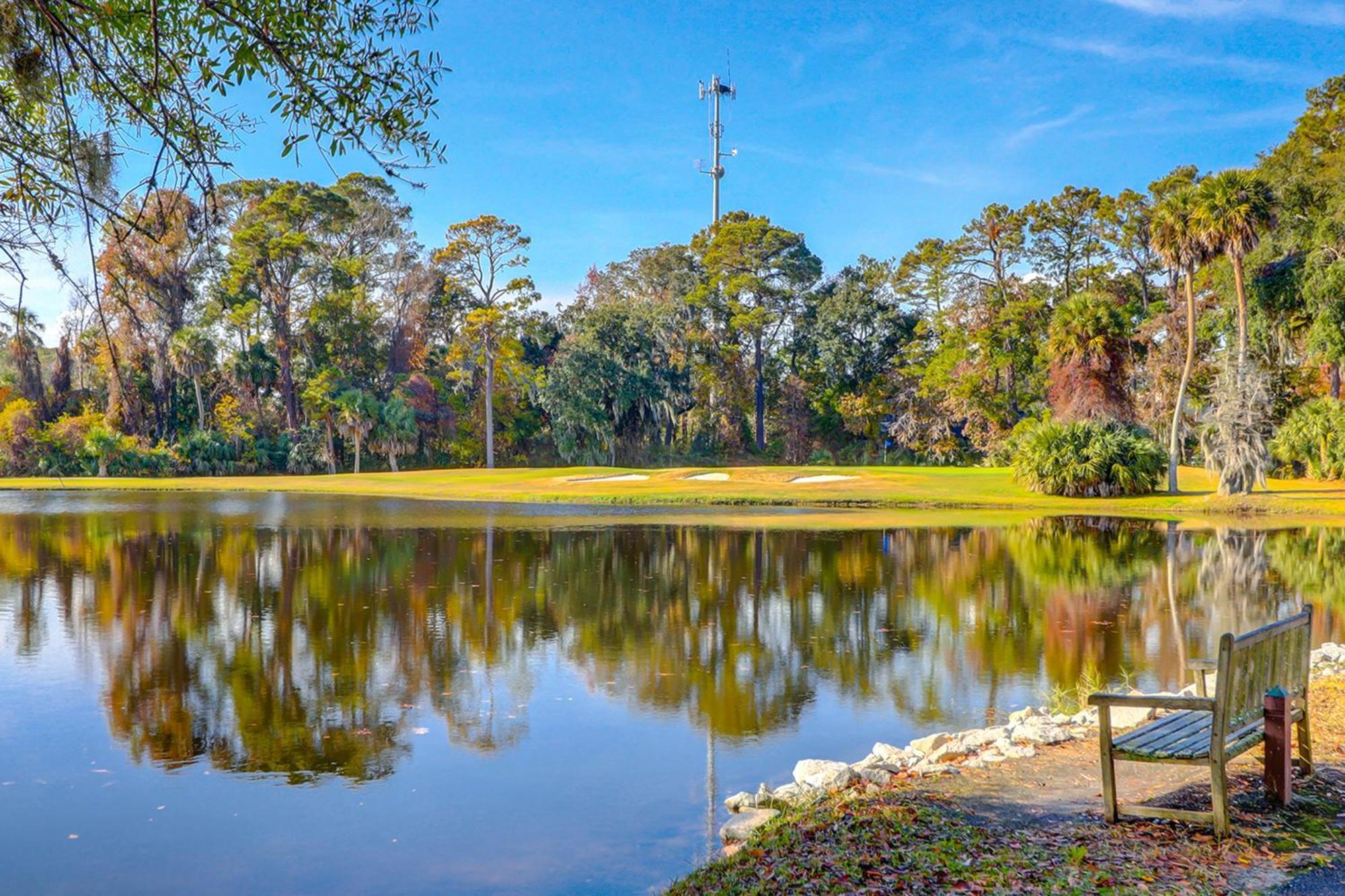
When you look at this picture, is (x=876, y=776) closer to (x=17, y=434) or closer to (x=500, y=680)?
(x=500, y=680)

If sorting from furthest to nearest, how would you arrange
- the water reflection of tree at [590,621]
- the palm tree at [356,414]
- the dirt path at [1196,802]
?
the palm tree at [356,414] → the water reflection of tree at [590,621] → the dirt path at [1196,802]

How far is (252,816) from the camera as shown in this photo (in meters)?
7.34

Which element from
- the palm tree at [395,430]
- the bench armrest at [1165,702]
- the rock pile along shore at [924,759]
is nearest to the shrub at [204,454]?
the palm tree at [395,430]

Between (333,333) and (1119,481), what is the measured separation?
149 feet

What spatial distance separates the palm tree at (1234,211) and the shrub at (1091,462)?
6898mm

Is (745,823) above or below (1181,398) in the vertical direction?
below

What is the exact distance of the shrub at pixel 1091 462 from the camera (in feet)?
116

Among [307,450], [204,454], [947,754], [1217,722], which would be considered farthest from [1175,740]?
[204,454]

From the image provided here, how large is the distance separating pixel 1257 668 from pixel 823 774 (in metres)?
2.80

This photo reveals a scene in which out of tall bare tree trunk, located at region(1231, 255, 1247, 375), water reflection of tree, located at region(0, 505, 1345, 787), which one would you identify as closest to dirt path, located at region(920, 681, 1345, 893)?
water reflection of tree, located at region(0, 505, 1345, 787)

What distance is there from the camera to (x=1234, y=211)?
31891 millimetres

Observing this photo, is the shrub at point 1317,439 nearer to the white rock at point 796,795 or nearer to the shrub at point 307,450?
the white rock at point 796,795

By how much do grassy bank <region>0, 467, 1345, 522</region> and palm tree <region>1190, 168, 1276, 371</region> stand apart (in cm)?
769

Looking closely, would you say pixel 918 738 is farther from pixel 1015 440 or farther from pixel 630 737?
pixel 1015 440
